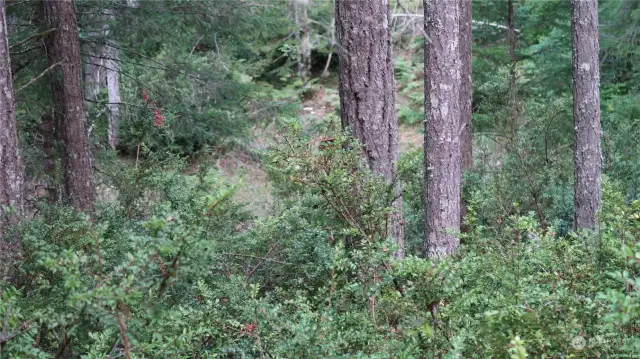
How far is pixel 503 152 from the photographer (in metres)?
14.7

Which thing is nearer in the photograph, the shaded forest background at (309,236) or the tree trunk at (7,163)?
the shaded forest background at (309,236)

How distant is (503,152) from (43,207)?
1053 centimetres

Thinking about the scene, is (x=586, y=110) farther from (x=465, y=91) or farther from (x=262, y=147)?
(x=262, y=147)

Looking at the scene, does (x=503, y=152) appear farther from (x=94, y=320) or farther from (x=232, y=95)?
(x=94, y=320)

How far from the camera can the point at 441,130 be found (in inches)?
307

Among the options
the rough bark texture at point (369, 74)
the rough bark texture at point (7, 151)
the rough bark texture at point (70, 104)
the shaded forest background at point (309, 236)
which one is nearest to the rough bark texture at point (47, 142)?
the shaded forest background at point (309, 236)

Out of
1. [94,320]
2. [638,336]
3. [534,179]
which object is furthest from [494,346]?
[534,179]

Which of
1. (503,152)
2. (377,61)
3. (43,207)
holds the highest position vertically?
(377,61)

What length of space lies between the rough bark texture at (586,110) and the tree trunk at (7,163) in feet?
21.5

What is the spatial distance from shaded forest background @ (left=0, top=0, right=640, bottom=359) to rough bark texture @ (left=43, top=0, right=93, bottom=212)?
109 millimetres

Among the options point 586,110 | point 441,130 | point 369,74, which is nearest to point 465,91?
point 586,110

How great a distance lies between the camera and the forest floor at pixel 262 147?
1729cm

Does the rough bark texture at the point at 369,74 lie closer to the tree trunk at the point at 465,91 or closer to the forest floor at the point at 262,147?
the tree trunk at the point at 465,91

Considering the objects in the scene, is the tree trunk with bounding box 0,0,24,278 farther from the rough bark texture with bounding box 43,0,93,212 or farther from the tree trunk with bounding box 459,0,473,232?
the tree trunk with bounding box 459,0,473,232
